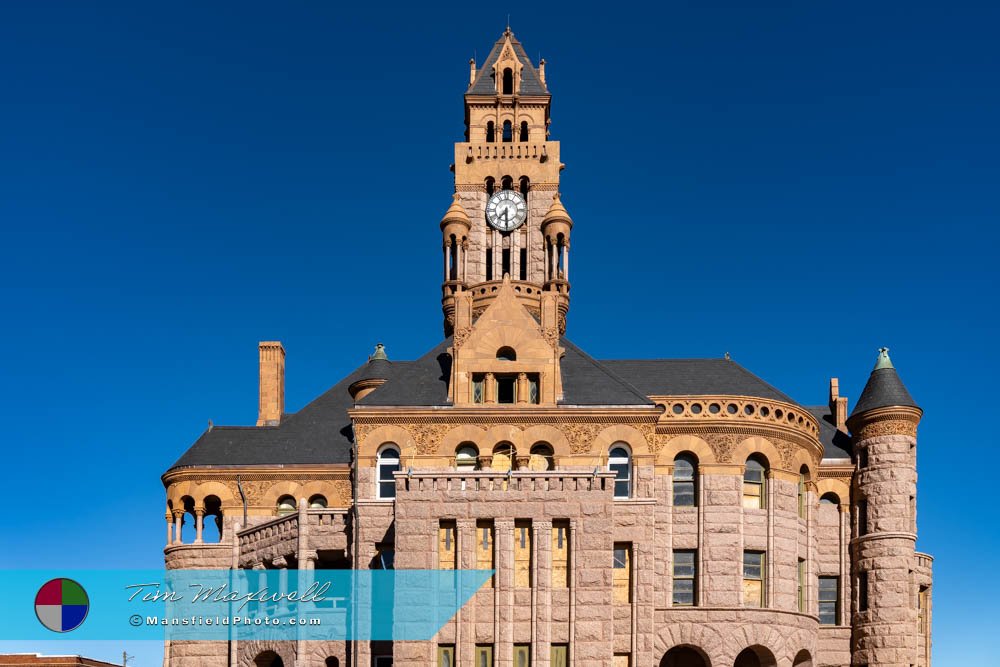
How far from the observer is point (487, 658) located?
49094 millimetres

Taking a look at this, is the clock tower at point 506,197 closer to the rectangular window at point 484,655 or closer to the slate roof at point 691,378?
the slate roof at point 691,378

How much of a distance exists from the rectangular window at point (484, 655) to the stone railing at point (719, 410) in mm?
11698

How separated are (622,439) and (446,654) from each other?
1078 centimetres

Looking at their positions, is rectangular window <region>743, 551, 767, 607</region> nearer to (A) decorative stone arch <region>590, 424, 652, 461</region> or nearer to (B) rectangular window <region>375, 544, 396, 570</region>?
(A) decorative stone arch <region>590, 424, 652, 461</region>

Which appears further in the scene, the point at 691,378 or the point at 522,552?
the point at 691,378

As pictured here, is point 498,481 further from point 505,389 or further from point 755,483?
point 755,483

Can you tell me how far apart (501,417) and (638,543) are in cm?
674

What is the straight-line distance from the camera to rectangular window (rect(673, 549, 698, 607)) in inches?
2168

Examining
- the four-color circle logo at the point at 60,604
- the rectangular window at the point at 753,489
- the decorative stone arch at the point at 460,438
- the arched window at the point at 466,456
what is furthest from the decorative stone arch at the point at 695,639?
the four-color circle logo at the point at 60,604

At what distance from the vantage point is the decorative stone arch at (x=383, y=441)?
5519cm

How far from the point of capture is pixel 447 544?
164ft

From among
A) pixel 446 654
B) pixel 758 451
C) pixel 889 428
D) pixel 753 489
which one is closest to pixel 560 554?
pixel 446 654

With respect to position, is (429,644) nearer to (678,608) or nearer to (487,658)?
(487,658)

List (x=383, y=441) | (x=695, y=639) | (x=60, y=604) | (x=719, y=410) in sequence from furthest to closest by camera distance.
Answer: (x=719, y=410) < (x=383, y=441) < (x=695, y=639) < (x=60, y=604)
